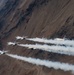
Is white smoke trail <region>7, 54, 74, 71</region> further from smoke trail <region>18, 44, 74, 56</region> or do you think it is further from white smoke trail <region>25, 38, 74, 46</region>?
white smoke trail <region>25, 38, 74, 46</region>

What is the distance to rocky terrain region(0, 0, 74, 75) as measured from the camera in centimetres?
6378

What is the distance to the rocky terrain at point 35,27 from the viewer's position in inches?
2511

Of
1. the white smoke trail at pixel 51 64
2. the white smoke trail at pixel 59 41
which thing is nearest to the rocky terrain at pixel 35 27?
the white smoke trail at pixel 51 64

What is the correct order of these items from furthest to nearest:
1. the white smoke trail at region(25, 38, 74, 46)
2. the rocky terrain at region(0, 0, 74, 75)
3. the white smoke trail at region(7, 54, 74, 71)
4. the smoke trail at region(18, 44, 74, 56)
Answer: the rocky terrain at region(0, 0, 74, 75) → the white smoke trail at region(25, 38, 74, 46) → the smoke trail at region(18, 44, 74, 56) → the white smoke trail at region(7, 54, 74, 71)

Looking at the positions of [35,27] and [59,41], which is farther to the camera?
[35,27]

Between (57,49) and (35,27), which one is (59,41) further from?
(35,27)

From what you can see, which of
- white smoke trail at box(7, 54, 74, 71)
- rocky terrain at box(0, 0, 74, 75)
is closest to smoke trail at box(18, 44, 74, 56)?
rocky terrain at box(0, 0, 74, 75)

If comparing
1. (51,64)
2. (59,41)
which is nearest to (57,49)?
(59,41)

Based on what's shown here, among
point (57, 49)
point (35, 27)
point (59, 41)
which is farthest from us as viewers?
point (35, 27)

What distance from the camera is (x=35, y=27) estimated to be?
287 ft

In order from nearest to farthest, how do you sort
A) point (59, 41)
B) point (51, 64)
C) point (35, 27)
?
1. point (51, 64)
2. point (59, 41)
3. point (35, 27)

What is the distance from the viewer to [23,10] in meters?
102

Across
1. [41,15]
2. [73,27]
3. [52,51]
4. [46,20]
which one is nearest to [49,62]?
[52,51]

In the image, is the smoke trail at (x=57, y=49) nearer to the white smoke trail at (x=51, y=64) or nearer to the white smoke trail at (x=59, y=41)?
the white smoke trail at (x=59, y=41)
